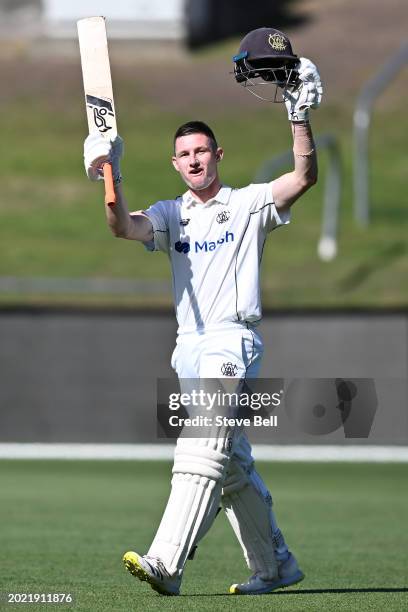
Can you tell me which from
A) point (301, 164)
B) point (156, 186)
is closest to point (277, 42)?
point (301, 164)

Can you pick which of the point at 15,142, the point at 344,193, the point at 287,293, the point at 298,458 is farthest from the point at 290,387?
the point at 15,142

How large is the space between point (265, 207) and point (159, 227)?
52 centimetres

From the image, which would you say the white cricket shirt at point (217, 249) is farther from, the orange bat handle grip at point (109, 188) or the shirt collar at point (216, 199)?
the orange bat handle grip at point (109, 188)

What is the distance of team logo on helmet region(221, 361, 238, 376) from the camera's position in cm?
651

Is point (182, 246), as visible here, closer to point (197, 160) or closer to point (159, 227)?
point (159, 227)

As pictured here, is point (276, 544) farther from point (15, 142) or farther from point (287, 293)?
point (15, 142)

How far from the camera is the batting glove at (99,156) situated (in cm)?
650

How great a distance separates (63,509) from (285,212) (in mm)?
5302

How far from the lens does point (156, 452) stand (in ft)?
58.8

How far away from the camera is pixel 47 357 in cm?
1828

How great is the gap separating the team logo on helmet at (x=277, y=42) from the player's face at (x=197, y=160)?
53 cm

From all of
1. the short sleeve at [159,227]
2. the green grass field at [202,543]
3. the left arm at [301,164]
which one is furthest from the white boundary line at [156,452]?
the left arm at [301,164]

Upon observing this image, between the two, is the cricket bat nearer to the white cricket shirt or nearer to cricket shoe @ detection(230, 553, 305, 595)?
the white cricket shirt

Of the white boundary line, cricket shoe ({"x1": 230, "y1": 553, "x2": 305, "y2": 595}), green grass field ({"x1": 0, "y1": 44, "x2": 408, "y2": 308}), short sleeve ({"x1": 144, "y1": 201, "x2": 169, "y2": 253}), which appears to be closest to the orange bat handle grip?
short sleeve ({"x1": 144, "y1": 201, "x2": 169, "y2": 253})
